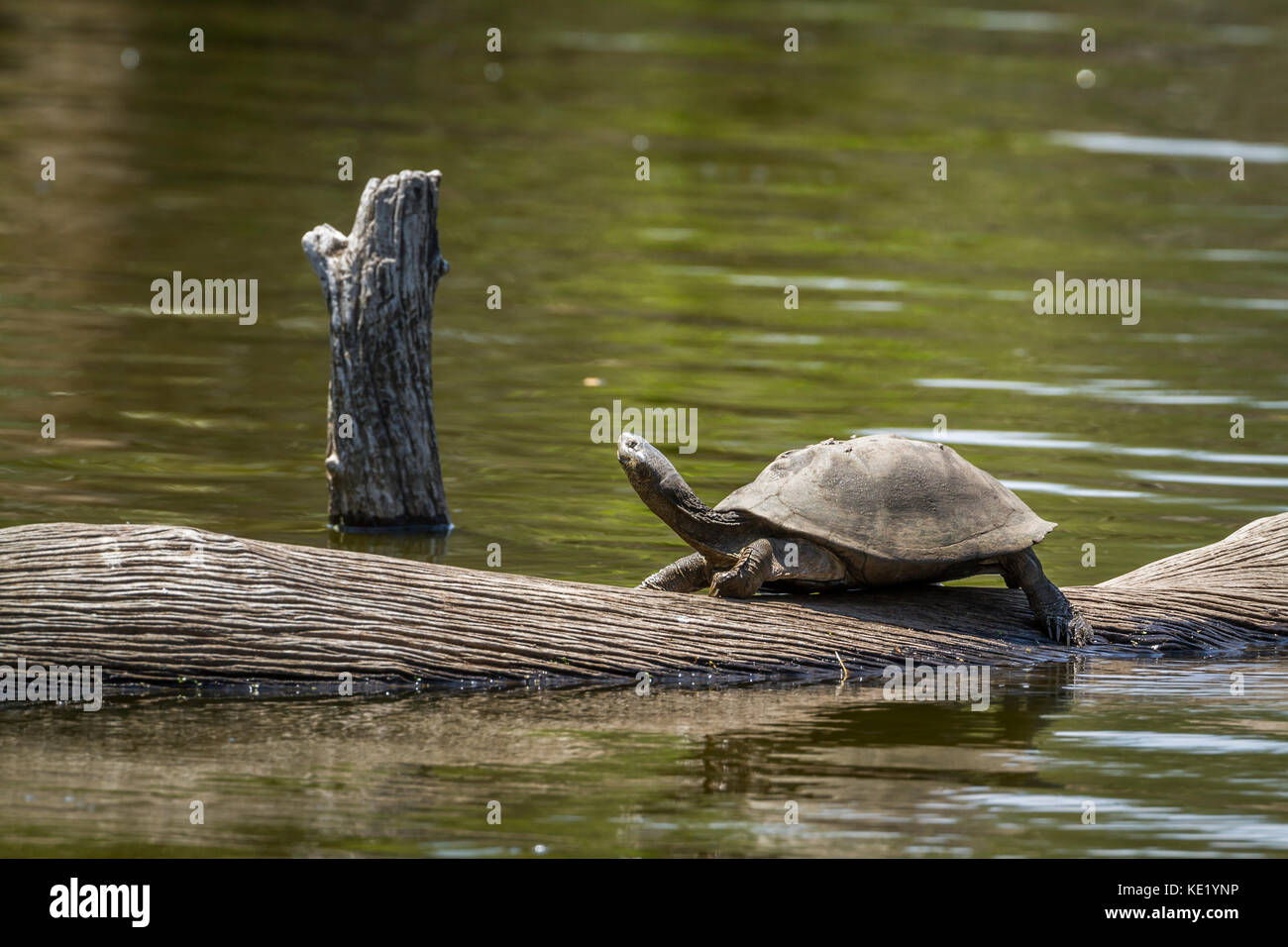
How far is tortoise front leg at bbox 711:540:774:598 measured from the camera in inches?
352

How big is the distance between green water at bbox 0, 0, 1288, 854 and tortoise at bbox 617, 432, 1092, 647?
61cm

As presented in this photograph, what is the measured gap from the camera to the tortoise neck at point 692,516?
A: 897 centimetres

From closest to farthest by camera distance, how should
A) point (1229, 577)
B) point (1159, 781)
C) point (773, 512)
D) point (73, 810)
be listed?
1. point (73, 810)
2. point (1159, 781)
3. point (773, 512)
4. point (1229, 577)

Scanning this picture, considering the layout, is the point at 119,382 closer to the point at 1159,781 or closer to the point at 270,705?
the point at 270,705

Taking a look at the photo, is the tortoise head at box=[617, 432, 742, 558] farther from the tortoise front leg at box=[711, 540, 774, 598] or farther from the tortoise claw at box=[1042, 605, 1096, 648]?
the tortoise claw at box=[1042, 605, 1096, 648]

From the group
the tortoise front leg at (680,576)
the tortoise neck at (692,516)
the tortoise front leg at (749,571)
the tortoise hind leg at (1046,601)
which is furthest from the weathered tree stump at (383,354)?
the tortoise hind leg at (1046,601)

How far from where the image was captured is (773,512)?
884 cm

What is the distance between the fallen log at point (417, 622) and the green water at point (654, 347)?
189 millimetres

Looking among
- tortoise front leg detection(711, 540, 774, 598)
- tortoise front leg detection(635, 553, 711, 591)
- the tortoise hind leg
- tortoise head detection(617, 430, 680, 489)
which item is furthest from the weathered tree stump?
the tortoise hind leg

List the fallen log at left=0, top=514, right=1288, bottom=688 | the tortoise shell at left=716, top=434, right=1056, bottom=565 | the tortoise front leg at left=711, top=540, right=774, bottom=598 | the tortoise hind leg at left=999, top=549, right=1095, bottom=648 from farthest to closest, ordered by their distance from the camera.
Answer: the tortoise hind leg at left=999, top=549, right=1095, bottom=648 → the tortoise front leg at left=711, top=540, right=774, bottom=598 → the tortoise shell at left=716, top=434, right=1056, bottom=565 → the fallen log at left=0, top=514, right=1288, bottom=688

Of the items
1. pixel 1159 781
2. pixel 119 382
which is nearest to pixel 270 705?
pixel 1159 781

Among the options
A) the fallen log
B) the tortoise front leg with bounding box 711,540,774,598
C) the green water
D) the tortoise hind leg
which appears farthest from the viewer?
the tortoise hind leg

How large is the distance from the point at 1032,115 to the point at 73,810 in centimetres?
2887

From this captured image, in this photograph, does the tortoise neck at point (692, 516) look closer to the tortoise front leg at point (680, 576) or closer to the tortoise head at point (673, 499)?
the tortoise head at point (673, 499)
